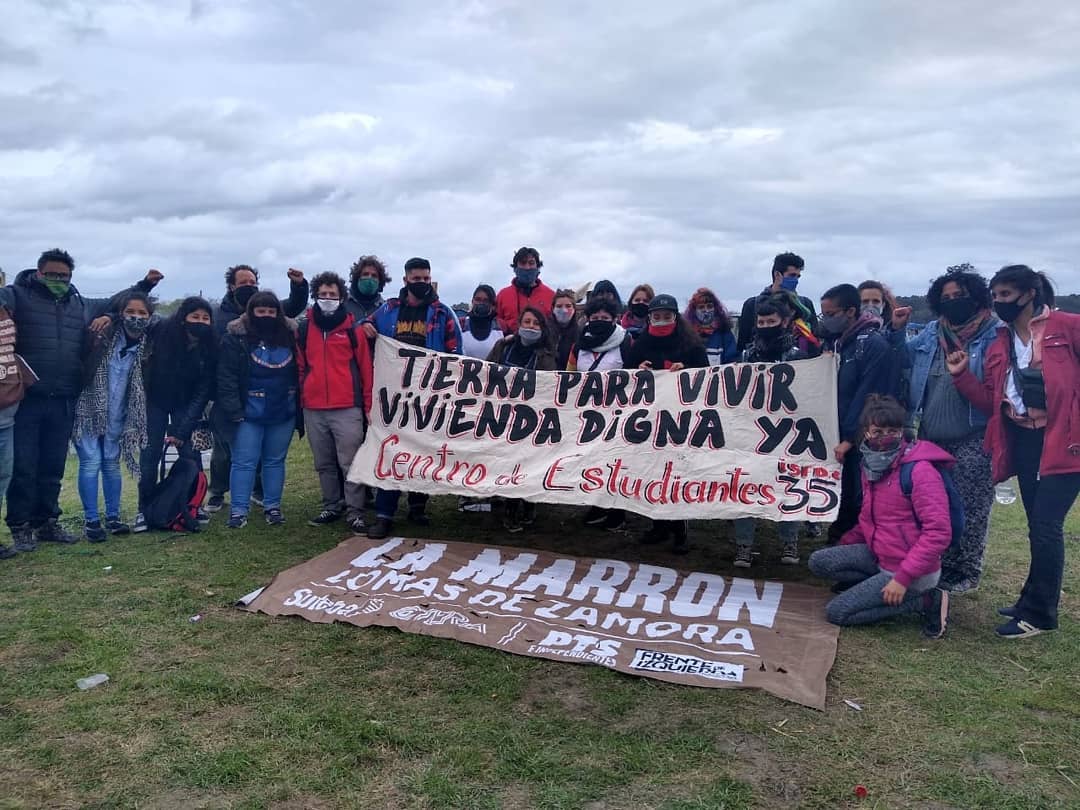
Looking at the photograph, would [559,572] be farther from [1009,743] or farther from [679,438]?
[1009,743]

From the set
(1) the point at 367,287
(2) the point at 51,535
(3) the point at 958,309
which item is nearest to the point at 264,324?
(1) the point at 367,287

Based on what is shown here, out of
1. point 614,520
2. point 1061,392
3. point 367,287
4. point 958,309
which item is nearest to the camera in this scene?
point 1061,392

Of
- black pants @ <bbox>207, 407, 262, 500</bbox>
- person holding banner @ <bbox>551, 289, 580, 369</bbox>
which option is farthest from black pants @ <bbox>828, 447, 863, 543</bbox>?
black pants @ <bbox>207, 407, 262, 500</bbox>

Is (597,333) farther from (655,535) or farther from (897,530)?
(897,530)

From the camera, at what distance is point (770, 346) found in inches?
251

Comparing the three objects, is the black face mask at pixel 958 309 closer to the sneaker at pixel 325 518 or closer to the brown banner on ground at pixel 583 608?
the brown banner on ground at pixel 583 608

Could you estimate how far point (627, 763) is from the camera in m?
3.63

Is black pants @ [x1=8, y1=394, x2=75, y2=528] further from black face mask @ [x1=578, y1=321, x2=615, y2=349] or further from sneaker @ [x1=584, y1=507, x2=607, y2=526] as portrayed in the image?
sneaker @ [x1=584, y1=507, x2=607, y2=526]

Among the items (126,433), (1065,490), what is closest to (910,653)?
(1065,490)

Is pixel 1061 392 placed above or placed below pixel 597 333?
below

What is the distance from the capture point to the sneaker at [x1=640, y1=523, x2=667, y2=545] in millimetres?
7016

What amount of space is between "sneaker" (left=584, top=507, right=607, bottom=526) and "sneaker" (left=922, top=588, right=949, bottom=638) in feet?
10.4

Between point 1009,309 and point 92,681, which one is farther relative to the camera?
point 1009,309

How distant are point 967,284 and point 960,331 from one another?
1.09ft
